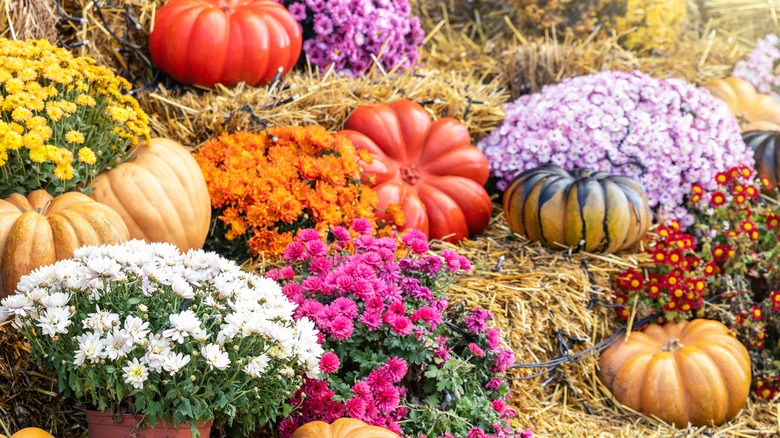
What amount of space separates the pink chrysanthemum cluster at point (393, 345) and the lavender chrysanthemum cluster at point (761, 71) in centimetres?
374

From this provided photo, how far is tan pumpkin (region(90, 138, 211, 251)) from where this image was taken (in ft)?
9.53

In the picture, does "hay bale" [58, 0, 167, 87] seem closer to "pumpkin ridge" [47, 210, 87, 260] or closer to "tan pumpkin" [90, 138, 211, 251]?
"tan pumpkin" [90, 138, 211, 251]

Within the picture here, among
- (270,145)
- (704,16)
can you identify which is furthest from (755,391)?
(704,16)

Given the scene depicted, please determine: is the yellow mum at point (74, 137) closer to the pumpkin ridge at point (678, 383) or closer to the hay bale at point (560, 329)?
the hay bale at point (560, 329)

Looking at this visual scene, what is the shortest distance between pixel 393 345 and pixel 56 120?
1.24 meters

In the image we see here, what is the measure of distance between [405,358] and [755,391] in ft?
6.18

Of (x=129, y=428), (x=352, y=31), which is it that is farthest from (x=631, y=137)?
(x=129, y=428)

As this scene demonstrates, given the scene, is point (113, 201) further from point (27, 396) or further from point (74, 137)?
point (27, 396)

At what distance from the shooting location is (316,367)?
2096 millimetres

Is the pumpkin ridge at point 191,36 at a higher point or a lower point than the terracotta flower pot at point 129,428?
higher

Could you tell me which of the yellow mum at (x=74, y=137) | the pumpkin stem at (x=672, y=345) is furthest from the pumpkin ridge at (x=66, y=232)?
the pumpkin stem at (x=672, y=345)

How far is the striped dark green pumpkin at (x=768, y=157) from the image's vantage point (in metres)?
4.62

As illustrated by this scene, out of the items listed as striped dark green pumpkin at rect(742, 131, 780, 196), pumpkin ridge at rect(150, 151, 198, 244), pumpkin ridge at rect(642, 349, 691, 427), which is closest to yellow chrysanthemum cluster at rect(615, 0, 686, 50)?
Answer: striped dark green pumpkin at rect(742, 131, 780, 196)

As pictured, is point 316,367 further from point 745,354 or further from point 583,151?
point 583,151
